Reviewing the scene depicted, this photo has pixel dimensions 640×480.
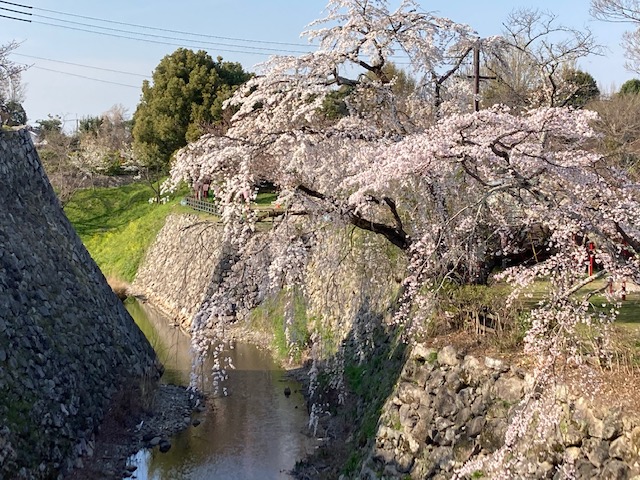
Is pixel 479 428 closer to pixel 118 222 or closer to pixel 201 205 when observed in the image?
pixel 201 205

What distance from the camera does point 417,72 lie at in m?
9.16

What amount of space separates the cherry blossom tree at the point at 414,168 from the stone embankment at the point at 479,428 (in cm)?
48

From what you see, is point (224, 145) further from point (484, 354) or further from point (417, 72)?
point (484, 354)

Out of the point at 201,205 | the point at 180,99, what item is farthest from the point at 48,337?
the point at 180,99

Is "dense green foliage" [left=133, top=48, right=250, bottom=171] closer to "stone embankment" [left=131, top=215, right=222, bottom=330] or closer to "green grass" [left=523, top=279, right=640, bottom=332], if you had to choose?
"stone embankment" [left=131, top=215, right=222, bottom=330]

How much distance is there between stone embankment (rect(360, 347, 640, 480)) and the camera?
5379 millimetres

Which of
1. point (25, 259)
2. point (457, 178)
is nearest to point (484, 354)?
point (457, 178)

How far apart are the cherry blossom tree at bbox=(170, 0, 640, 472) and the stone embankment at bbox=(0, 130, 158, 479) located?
3240 mm

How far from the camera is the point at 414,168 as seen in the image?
638 centimetres

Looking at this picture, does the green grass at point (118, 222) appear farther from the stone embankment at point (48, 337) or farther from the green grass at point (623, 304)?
the green grass at point (623, 304)

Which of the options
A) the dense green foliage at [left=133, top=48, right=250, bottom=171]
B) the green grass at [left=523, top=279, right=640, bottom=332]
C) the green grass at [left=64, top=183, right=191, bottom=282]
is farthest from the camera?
the dense green foliage at [left=133, top=48, right=250, bottom=171]

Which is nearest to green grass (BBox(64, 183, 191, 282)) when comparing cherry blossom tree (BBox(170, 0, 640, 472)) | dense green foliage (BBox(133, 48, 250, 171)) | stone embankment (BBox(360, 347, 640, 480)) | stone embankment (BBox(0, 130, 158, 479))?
dense green foliage (BBox(133, 48, 250, 171))

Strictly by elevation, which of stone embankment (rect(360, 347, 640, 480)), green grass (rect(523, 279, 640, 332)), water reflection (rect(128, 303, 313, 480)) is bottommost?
water reflection (rect(128, 303, 313, 480))

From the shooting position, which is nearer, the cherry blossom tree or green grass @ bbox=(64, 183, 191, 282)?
the cherry blossom tree
